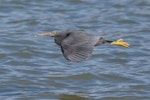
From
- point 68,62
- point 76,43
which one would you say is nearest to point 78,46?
point 76,43

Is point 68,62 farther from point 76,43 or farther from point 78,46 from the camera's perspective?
point 78,46

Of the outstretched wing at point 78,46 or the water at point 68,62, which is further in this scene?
the water at point 68,62

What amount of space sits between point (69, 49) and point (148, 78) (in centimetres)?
195

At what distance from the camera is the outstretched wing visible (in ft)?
22.5

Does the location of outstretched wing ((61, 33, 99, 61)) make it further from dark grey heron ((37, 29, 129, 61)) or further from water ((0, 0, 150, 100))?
water ((0, 0, 150, 100))

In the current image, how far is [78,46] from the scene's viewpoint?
23.4ft

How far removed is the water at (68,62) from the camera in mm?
8102

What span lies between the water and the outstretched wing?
0.81 metres

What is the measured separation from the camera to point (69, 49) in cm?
707

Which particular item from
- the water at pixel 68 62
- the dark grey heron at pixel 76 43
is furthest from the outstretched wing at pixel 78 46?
the water at pixel 68 62

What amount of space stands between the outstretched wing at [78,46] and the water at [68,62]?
0.81 meters

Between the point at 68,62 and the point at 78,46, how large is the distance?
2.25m

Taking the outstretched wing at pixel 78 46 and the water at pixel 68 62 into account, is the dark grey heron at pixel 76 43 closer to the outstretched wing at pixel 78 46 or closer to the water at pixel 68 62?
the outstretched wing at pixel 78 46

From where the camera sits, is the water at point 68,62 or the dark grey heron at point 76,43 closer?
the dark grey heron at point 76,43
